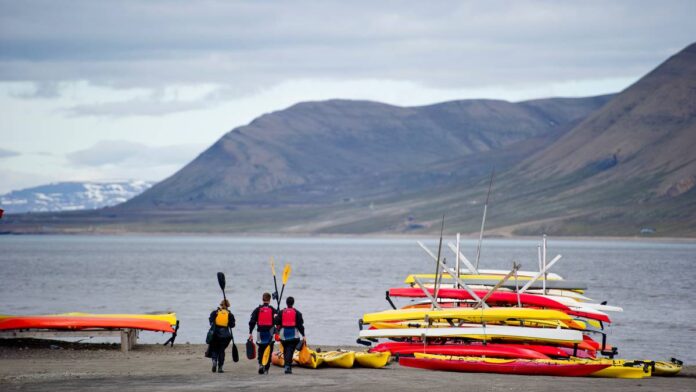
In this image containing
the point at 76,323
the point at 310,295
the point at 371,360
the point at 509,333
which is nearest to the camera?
the point at 371,360

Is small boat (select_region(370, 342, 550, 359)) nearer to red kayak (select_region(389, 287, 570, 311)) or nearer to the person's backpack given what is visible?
red kayak (select_region(389, 287, 570, 311))

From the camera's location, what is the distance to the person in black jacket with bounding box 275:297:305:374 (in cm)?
2850

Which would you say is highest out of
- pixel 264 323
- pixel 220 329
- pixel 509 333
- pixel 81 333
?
pixel 264 323

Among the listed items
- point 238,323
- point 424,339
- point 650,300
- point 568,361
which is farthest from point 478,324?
point 650,300

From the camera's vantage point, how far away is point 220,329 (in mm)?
28828

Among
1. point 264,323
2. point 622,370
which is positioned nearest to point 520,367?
point 622,370

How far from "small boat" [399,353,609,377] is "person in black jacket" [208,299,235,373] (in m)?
5.53

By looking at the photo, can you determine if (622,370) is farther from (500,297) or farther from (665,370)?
(500,297)

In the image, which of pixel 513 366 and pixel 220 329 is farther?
pixel 513 366

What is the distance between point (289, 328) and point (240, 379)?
1.76 metres

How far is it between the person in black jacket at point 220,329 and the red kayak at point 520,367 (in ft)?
18.6

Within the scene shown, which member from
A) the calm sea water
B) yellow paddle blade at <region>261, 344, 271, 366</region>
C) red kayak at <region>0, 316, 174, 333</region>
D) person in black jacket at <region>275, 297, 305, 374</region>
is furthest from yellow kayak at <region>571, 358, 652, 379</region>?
red kayak at <region>0, 316, 174, 333</region>

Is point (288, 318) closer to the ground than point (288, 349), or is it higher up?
higher up

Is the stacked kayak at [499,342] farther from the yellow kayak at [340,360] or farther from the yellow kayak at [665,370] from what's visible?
the yellow kayak at [340,360]
